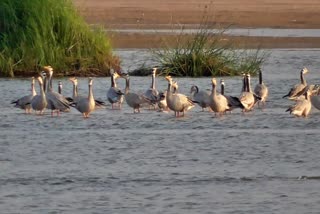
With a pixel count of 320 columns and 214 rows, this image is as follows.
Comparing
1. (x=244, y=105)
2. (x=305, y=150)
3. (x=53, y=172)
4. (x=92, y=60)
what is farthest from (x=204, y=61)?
(x=53, y=172)

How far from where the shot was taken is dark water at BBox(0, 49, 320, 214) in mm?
9930

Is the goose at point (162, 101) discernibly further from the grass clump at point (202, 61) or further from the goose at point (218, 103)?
the grass clump at point (202, 61)

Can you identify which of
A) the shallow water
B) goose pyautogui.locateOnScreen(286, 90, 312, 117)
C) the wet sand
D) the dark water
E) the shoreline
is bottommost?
the dark water

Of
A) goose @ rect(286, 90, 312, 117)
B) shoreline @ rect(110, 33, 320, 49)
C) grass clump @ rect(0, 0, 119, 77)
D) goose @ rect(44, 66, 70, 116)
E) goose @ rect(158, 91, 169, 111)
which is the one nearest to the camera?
goose @ rect(286, 90, 312, 117)

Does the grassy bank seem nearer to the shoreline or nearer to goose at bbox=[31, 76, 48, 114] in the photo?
goose at bbox=[31, 76, 48, 114]

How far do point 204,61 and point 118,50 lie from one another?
6.51 meters

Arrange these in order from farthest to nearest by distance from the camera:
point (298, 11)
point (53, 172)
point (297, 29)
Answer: point (298, 11), point (297, 29), point (53, 172)

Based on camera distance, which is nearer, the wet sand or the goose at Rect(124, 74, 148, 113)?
the goose at Rect(124, 74, 148, 113)

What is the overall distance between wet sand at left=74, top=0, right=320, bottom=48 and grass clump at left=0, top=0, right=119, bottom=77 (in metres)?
6.88

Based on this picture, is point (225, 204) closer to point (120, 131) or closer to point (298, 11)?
point (120, 131)

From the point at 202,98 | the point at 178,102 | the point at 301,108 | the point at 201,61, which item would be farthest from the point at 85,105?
the point at 201,61

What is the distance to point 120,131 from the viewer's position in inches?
574

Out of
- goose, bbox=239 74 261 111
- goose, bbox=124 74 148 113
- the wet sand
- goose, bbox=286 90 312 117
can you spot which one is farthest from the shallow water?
goose, bbox=286 90 312 117

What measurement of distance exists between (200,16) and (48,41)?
17260 mm
